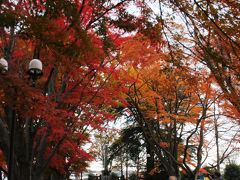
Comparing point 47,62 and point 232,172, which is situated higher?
point 47,62

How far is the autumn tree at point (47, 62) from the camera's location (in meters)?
6.57

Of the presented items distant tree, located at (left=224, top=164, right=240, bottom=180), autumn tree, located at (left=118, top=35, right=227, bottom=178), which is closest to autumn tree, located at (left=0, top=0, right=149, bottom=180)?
autumn tree, located at (left=118, top=35, right=227, bottom=178)

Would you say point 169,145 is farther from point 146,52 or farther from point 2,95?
point 2,95

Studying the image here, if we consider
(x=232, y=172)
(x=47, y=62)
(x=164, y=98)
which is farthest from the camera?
(x=232, y=172)

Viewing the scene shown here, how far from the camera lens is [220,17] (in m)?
6.29

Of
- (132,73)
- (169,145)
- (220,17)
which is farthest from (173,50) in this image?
(169,145)

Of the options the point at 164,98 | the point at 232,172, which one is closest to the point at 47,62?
the point at 164,98

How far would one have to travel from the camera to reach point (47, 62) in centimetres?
1109

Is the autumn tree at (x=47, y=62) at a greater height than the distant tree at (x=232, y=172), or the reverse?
the autumn tree at (x=47, y=62)

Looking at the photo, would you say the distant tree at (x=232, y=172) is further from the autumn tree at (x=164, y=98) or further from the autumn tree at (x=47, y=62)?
the autumn tree at (x=47, y=62)

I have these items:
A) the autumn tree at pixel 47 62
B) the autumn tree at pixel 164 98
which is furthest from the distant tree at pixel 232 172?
the autumn tree at pixel 47 62

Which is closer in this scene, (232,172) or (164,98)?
(164,98)

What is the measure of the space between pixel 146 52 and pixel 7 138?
8.00 metres

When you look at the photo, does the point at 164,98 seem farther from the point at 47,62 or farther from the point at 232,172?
the point at 232,172
